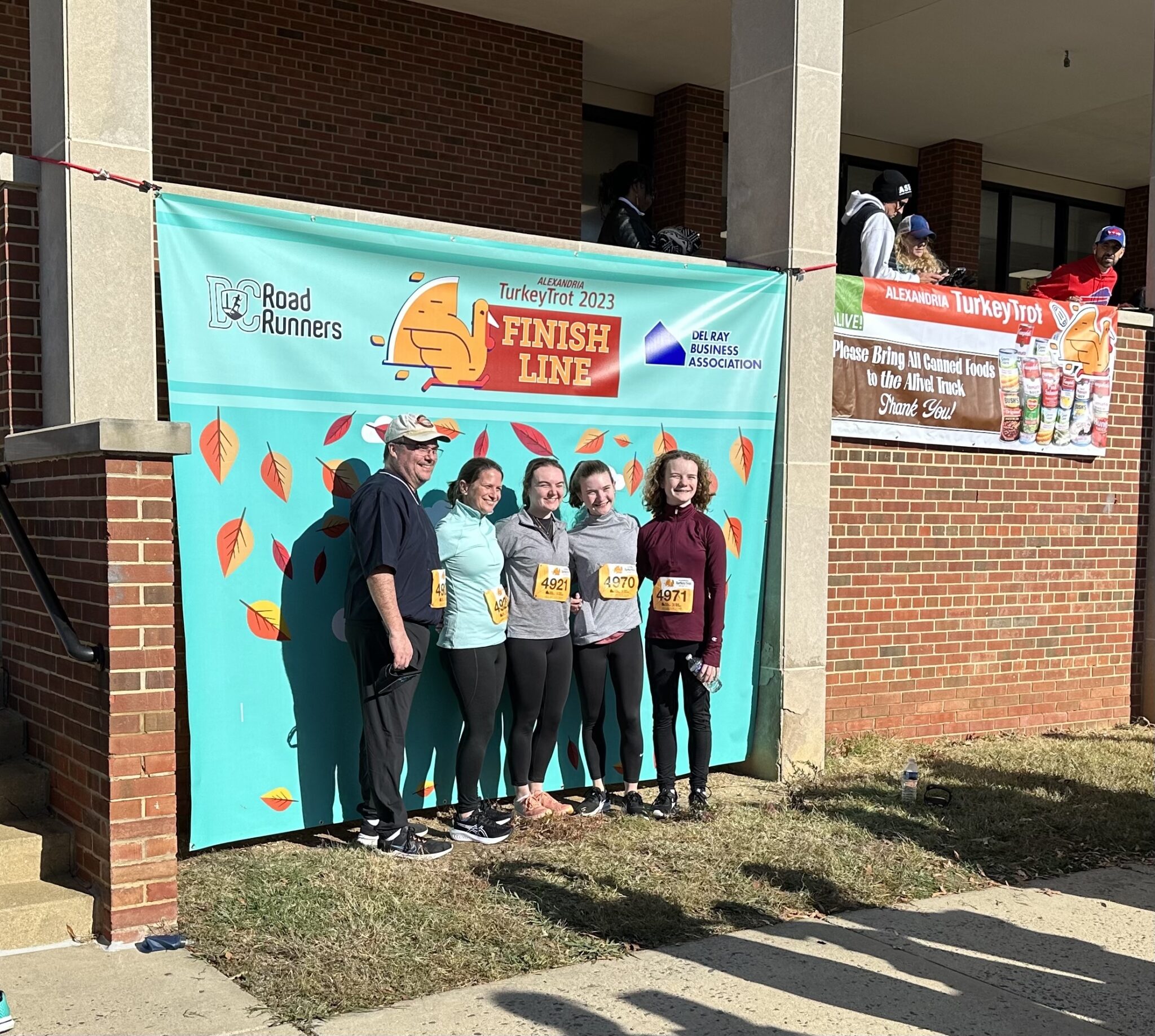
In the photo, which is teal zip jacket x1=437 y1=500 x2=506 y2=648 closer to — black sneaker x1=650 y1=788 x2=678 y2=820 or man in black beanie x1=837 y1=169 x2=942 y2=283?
black sneaker x1=650 y1=788 x2=678 y2=820

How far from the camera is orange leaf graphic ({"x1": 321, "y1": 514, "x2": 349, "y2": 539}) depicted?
5.72m

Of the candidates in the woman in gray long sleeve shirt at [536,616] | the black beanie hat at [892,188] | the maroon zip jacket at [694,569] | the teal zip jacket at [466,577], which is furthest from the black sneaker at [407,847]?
the black beanie hat at [892,188]

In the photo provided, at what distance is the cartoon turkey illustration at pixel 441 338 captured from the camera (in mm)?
5918

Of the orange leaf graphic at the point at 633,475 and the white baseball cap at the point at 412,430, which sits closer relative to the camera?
the white baseball cap at the point at 412,430

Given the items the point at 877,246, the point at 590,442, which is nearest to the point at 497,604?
the point at 590,442

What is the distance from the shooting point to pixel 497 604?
5.86 meters

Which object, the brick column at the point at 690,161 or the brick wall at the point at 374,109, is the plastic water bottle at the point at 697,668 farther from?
the brick column at the point at 690,161

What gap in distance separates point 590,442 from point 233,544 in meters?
1.96

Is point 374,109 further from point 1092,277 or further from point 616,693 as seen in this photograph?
point 616,693

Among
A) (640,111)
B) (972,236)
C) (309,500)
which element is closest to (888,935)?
(309,500)

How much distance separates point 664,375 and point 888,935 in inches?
125

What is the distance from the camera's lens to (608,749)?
22.0ft

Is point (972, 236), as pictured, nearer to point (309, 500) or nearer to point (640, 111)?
point (640, 111)

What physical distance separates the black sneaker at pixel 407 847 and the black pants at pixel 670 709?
135 cm
